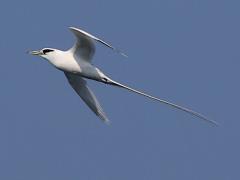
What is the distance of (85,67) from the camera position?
Answer: 3647cm

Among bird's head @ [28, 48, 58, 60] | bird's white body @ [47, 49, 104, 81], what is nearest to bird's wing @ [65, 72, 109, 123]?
bird's head @ [28, 48, 58, 60]

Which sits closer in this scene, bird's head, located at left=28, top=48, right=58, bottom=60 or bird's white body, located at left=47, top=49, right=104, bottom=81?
bird's white body, located at left=47, top=49, right=104, bottom=81

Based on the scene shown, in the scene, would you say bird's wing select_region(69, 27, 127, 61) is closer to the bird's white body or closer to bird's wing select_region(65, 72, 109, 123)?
the bird's white body

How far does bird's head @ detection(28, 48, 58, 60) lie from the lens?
37000 mm

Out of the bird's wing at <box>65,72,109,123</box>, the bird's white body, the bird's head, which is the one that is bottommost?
the bird's wing at <box>65,72,109,123</box>

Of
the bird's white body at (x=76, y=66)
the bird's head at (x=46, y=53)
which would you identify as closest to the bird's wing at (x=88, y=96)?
the bird's head at (x=46, y=53)

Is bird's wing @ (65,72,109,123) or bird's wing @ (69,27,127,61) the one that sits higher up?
bird's wing @ (69,27,127,61)

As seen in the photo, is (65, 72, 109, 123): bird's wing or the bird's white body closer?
the bird's white body

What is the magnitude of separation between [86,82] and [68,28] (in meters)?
5.85

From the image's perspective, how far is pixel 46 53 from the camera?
37.3 m

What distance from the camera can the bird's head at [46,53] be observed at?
3700 cm

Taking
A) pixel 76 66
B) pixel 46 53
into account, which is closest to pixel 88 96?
pixel 46 53

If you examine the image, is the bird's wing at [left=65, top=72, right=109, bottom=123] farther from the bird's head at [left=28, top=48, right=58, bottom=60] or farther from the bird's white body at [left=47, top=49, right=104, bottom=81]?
the bird's white body at [left=47, top=49, right=104, bottom=81]

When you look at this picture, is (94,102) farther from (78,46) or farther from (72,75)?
(78,46)
